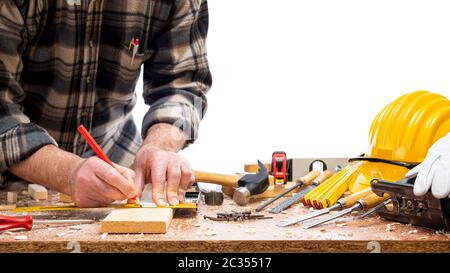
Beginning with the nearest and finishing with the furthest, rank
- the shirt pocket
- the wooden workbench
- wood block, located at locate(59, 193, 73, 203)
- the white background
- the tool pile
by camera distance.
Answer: the wooden workbench, the tool pile, wood block, located at locate(59, 193, 73, 203), the shirt pocket, the white background

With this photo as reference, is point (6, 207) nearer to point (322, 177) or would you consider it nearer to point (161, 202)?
point (161, 202)

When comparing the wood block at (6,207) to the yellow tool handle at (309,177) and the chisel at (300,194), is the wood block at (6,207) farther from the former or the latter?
the yellow tool handle at (309,177)

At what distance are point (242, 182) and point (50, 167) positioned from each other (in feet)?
1.48

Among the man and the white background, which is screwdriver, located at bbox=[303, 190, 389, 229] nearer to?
the man

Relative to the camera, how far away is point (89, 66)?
1.72 meters

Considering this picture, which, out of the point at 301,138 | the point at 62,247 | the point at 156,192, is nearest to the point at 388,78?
the point at 301,138

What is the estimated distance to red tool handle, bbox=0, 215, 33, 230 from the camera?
1.02 m

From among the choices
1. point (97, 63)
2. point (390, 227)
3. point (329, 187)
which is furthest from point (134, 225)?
point (97, 63)

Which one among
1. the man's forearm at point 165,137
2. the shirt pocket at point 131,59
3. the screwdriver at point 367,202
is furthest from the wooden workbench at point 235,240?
the shirt pocket at point 131,59

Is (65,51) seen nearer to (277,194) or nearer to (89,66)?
(89,66)

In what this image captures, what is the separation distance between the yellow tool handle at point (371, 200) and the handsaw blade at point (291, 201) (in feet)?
0.54

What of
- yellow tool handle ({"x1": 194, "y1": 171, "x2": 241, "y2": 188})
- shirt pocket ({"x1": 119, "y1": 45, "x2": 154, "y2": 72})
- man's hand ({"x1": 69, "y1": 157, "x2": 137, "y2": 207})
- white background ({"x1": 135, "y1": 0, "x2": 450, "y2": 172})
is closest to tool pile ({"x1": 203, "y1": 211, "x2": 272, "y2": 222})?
man's hand ({"x1": 69, "y1": 157, "x2": 137, "y2": 207})

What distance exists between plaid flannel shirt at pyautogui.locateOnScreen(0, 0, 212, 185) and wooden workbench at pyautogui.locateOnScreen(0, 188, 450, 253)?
614 mm
